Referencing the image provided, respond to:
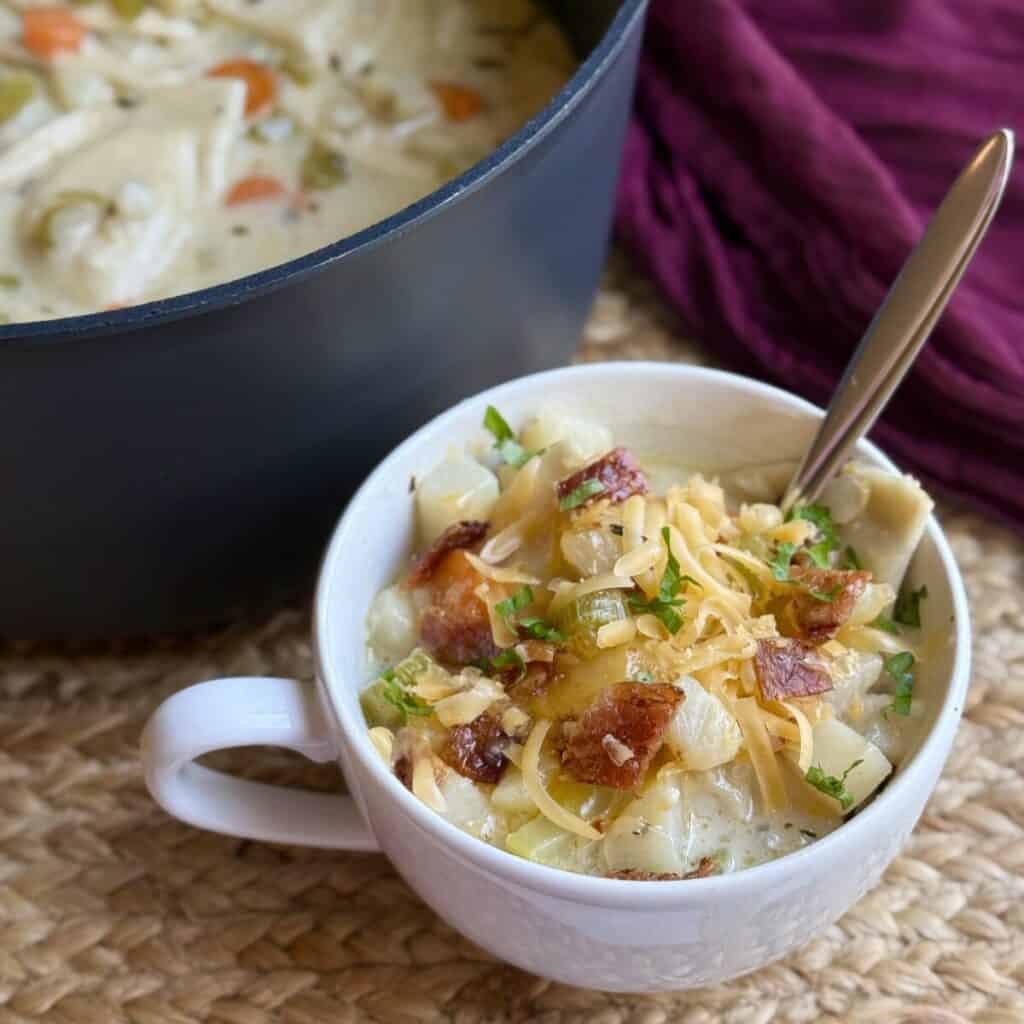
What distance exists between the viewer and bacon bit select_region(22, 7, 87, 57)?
1.60m

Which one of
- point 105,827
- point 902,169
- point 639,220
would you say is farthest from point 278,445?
point 902,169

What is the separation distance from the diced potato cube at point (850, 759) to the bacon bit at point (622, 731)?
11 cm

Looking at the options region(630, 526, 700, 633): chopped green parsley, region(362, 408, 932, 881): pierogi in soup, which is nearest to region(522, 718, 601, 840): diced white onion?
region(362, 408, 932, 881): pierogi in soup

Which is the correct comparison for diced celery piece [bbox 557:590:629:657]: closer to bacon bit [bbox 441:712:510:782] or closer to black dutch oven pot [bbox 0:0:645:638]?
bacon bit [bbox 441:712:510:782]

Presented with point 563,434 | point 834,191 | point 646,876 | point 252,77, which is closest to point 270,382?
point 563,434

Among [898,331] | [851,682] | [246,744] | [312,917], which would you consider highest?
[898,331]

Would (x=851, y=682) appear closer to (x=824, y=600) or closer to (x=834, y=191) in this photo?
(x=824, y=600)

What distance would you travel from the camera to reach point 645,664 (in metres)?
1.02

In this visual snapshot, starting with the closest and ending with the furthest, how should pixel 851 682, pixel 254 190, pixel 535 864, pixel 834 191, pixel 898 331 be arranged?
1. pixel 535 864
2. pixel 851 682
3. pixel 898 331
4. pixel 254 190
5. pixel 834 191

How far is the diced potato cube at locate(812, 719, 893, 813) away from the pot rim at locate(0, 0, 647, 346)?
1.49 ft

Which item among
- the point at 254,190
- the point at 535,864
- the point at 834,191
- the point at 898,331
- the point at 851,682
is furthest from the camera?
the point at 834,191

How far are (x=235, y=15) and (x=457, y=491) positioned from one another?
76 cm

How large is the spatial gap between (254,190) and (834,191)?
0.61 metres

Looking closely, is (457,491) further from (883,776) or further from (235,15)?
(235,15)
